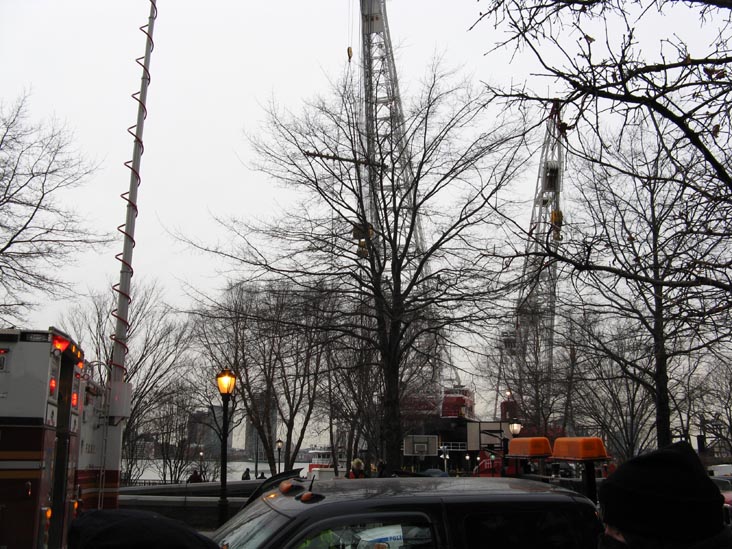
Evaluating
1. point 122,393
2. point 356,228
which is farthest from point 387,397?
point 122,393

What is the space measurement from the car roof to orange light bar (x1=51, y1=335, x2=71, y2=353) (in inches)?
159

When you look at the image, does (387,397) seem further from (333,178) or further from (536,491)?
(536,491)

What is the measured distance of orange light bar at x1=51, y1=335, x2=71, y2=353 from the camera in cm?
785

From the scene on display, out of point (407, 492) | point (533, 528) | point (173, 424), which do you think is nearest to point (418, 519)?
point (407, 492)

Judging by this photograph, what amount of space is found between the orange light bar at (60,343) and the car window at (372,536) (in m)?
5.08

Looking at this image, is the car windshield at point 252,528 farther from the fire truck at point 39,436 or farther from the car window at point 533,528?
the fire truck at point 39,436

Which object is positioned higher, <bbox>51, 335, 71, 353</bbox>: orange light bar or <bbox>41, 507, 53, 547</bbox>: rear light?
<bbox>51, 335, 71, 353</bbox>: orange light bar

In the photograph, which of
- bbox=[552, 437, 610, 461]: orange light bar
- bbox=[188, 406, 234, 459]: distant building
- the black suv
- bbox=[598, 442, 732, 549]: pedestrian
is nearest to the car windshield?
the black suv

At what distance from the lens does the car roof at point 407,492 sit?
412 cm

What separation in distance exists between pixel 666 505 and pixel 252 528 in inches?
103

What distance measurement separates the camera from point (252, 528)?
4285 mm

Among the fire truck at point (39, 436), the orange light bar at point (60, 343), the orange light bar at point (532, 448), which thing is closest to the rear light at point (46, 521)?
the fire truck at point (39, 436)

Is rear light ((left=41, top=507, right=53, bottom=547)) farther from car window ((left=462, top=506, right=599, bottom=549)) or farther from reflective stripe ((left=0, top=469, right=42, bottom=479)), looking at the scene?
car window ((left=462, top=506, right=599, bottom=549))

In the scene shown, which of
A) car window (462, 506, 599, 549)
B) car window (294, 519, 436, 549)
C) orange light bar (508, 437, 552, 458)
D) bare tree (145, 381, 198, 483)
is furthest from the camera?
bare tree (145, 381, 198, 483)
